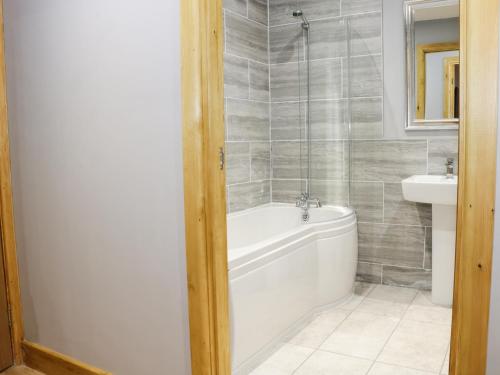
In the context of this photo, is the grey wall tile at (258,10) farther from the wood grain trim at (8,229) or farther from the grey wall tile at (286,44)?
the wood grain trim at (8,229)

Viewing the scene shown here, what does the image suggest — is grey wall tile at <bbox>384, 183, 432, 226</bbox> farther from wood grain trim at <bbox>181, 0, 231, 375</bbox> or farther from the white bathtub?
wood grain trim at <bbox>181, 0, 231, 375</bbox>

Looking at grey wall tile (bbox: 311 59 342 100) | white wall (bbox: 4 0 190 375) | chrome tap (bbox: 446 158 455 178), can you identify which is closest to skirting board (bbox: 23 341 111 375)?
white wall (bbox: 4 0 190 375)

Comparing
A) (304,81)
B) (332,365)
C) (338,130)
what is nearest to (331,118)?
(338,130)

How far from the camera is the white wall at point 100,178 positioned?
1806 mm

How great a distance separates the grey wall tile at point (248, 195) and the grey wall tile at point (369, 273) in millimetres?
932

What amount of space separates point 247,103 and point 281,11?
83 centimetres

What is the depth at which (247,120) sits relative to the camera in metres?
3.69

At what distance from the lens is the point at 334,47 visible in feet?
11.2

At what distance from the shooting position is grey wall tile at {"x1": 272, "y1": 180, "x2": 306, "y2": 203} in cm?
380

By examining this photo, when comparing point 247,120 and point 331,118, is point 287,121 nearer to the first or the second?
point 247,120

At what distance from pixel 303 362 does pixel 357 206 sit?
1.53 m

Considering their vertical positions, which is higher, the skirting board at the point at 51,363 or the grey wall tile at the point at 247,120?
the grey wall tile at the point at 247,120

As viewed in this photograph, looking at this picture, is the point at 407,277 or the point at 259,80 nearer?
the point at 407,277

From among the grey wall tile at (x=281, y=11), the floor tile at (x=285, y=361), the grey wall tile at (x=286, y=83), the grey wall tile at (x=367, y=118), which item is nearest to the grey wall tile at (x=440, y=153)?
the grey wall tile at (x=367, y=118)
